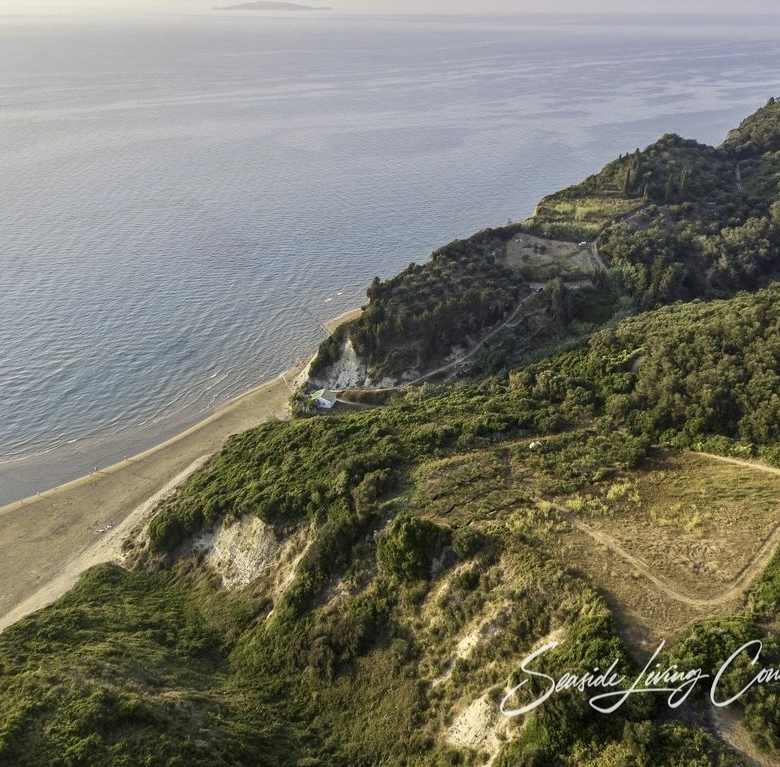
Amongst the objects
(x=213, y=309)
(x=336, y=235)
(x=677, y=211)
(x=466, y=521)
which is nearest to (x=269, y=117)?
(x=336, y=235)

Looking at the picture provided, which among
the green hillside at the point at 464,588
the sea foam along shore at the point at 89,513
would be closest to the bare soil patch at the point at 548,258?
the green hillside at the point at 464,588

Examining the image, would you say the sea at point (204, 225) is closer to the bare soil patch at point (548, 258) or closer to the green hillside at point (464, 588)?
the green hillside at point (464, 588)

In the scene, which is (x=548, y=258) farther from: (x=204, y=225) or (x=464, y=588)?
(x=204, y=225)

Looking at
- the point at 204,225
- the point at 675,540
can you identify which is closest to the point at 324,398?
the point at 675,540

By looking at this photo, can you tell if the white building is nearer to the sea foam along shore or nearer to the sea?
the sea foam along shore

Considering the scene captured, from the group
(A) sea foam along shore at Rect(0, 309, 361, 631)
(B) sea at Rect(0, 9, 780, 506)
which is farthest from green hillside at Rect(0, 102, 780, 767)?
(B) sea at Rect(0, 9, 780, 506)
